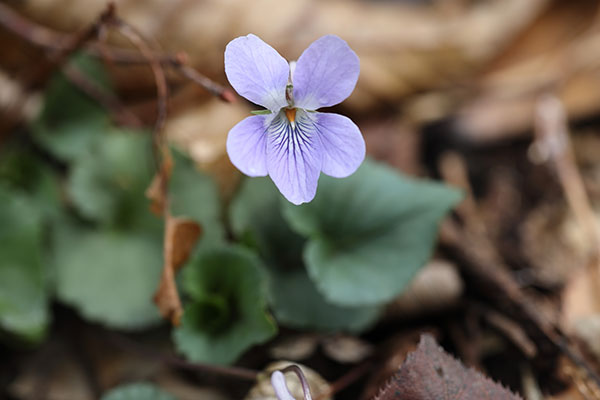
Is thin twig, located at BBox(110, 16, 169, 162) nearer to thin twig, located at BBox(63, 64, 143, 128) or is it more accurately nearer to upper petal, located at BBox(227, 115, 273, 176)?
upper petal, located at BBox(227, 115, 273, 176)

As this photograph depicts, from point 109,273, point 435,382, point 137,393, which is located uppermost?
point 435,382

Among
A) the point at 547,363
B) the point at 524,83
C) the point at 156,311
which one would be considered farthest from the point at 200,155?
the point at 524,83

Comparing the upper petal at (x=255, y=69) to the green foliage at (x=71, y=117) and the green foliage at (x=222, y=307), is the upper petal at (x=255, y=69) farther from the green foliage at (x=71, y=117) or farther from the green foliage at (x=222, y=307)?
the green foliage at (x=71, y=117)

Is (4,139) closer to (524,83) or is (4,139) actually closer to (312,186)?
(312,186)

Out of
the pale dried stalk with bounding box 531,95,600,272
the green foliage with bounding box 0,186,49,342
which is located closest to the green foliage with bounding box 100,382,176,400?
the green foliage with bounding box 0,186,49,342

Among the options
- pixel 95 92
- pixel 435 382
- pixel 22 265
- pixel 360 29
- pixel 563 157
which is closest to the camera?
pixel 435 382

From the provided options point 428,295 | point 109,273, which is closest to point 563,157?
point 428,295

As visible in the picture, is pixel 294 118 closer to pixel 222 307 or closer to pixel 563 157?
pixel 222 307
